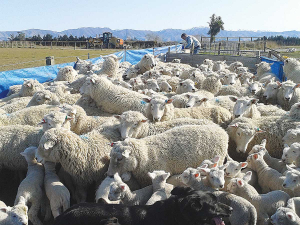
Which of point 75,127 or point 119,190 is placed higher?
point 75,127

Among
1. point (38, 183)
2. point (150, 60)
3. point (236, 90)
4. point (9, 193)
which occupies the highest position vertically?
point (150, 60)

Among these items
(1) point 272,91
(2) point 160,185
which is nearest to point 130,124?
(2) point 160,185

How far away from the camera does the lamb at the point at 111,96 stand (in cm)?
550

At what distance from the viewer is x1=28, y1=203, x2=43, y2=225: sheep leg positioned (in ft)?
11.3

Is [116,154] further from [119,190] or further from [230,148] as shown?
[230,148]

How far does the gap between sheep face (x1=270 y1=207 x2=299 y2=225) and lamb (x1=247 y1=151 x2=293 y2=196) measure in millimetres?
762

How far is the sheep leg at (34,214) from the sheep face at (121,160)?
95 centimetres

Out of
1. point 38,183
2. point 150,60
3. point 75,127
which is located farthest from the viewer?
point 150,60

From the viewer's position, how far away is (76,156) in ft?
12.6

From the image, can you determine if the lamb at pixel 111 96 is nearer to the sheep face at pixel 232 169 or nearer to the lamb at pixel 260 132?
the lamb at pixel 260 132

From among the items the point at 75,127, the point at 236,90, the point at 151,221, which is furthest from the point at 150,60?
the point at 151,221

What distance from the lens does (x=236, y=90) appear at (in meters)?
7.32

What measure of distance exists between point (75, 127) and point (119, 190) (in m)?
1.88

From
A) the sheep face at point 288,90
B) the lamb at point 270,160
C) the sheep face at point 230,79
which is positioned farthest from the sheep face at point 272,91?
the lamb at point 270,160
